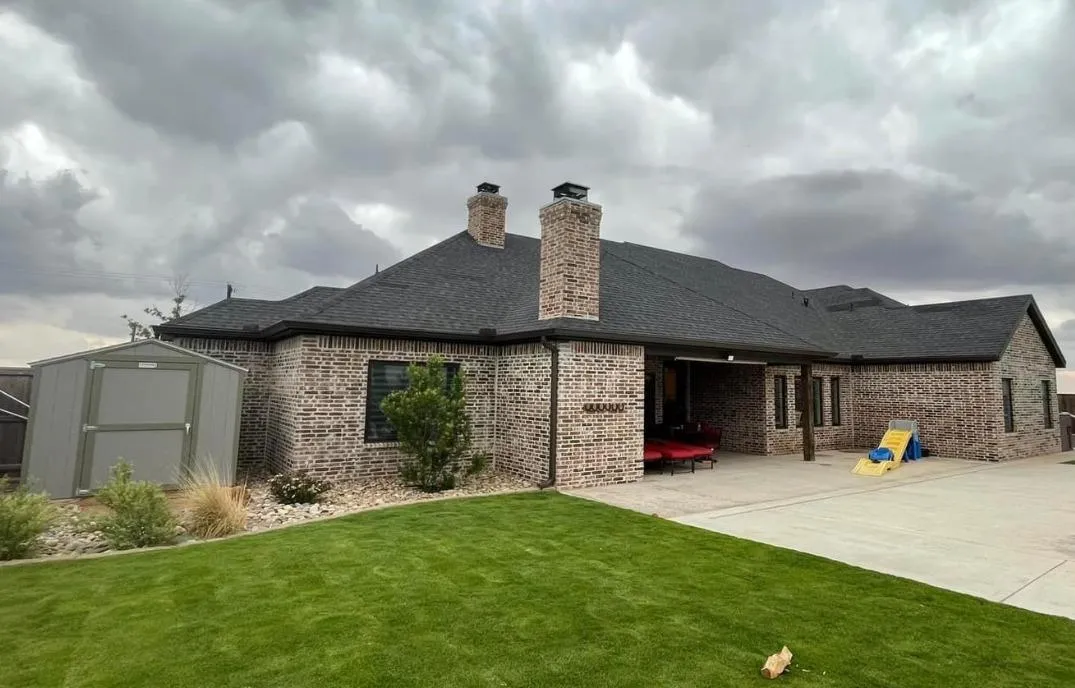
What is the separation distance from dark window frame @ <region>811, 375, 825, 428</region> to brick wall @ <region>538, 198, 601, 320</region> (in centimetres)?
1055

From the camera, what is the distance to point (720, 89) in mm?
11508

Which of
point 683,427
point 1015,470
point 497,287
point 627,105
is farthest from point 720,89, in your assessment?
point 1015,470

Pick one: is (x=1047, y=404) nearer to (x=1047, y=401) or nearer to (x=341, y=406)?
(x=1047, y=401)

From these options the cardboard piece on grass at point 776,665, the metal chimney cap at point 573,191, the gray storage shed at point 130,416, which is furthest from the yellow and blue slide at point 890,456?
the gray storage shed at point 130,416

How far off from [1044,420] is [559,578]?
21455 mm

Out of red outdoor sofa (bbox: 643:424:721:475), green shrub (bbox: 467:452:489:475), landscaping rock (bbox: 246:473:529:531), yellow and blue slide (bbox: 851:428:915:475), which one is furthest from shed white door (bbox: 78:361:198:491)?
yellow and blue slide (bbox: 851:428:915:475)

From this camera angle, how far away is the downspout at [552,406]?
1002cm

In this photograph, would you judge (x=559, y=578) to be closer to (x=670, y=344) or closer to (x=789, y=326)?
(x=670, y=344)

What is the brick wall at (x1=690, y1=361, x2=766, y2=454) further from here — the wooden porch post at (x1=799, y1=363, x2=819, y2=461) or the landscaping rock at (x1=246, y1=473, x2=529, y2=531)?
the landscaping rock at (x1=246, y1=473, x2=529, y2=531)

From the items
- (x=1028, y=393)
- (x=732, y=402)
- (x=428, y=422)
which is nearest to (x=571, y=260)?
(x=428, y=422)

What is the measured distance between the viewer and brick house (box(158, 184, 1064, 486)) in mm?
10305

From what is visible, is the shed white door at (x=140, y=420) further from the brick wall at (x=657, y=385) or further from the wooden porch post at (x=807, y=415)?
the wooden porch post at (x=807, y=415)

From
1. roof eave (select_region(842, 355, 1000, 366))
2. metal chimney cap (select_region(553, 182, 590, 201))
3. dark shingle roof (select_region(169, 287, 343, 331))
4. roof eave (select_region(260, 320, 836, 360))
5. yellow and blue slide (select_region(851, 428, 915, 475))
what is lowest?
yellow and blue slide (select_region(851, 428, 915, 475))

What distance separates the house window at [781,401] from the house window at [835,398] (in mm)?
2807
